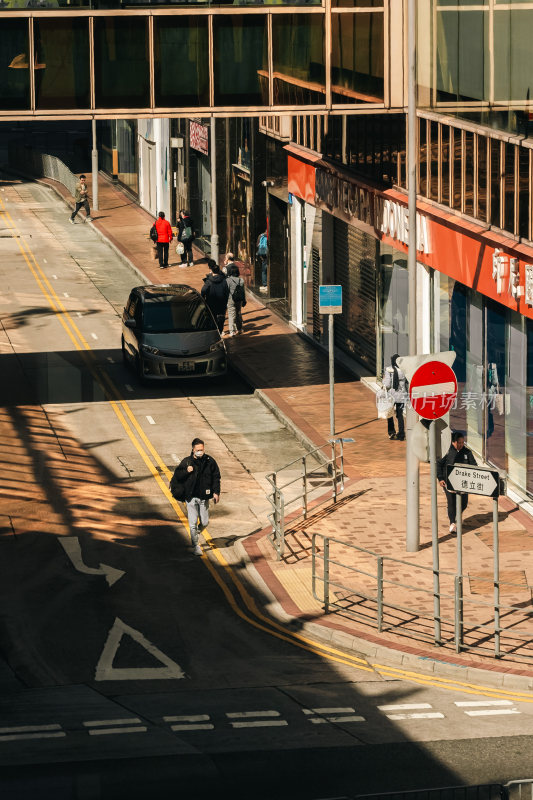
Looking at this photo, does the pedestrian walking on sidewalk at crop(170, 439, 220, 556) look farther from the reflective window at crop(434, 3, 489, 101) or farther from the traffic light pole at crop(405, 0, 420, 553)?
the reflective window at crop(434, 3, 489, 101)

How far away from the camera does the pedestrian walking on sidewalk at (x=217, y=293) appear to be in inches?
1439

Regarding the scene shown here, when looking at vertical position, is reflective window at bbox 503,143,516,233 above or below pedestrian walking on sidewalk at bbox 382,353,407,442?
above

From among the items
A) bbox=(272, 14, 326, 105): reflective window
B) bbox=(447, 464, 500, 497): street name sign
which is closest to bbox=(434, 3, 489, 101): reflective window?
bbox=(272, 14, 326, 105): reflective window

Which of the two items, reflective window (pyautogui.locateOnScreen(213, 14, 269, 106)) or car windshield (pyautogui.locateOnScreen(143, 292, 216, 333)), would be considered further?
car windshield (pyautogui.locateOnScreen(143, 292, 216, 333))

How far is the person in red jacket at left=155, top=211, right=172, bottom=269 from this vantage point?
46.3m

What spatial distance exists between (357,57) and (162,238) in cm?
1956

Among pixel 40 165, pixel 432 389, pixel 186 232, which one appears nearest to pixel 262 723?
pixel 432 389

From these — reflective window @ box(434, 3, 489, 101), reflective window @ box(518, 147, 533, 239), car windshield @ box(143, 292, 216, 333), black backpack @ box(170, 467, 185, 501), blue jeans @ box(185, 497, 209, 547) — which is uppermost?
reflective window @ box(434, 3, 489, 101)

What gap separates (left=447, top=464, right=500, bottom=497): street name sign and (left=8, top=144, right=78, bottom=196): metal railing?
49687mm

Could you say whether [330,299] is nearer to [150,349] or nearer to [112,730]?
[150,349]

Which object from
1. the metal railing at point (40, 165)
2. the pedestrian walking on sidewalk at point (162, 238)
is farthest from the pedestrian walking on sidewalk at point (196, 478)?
the metal railing at point (40, 165)

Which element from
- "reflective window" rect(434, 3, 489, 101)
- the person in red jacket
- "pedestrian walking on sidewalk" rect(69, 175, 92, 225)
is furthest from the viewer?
"pedestrian walking on sidewalk" rect(69, 175, 92, 225)

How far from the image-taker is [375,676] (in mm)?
17203

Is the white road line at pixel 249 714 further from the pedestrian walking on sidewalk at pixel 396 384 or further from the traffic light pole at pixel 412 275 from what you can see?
the pedestrian walking on sidewalk at pixel 396 384
